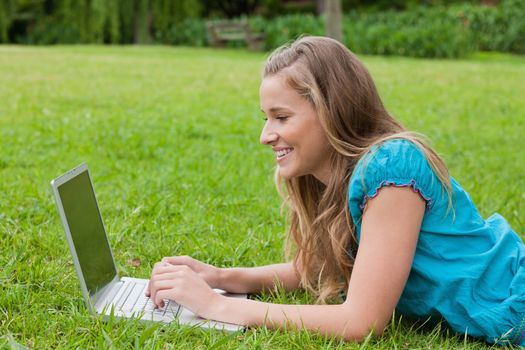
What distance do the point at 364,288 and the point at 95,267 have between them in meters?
0.93

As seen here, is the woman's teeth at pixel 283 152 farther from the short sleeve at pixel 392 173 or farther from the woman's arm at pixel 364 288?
the woman's arm at pixel 364 288

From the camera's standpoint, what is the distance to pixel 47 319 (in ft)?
8.04

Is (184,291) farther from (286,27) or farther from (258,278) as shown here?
(286,27)

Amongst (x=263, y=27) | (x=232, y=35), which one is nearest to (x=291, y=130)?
(x=263, y=27)

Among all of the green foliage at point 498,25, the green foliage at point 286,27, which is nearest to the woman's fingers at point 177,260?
the green foliage at point 286,27

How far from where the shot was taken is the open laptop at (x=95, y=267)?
7.59 ft

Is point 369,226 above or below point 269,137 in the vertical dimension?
below

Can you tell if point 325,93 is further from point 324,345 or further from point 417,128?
point 417,128

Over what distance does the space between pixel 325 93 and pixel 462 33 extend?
1797 centimetres

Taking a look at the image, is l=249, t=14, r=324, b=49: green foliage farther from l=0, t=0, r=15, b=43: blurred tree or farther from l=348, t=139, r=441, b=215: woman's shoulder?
l=348, t=139, r=441, b=215: woman's shoulder

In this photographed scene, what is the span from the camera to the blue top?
7.55 ft

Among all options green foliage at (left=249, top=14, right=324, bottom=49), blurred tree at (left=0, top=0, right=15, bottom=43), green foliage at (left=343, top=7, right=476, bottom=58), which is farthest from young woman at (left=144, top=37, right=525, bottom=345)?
blurred tree at (left=0, top=0, right=15, bottom=43)

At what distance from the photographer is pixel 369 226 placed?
221cm

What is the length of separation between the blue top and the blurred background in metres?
15.1
